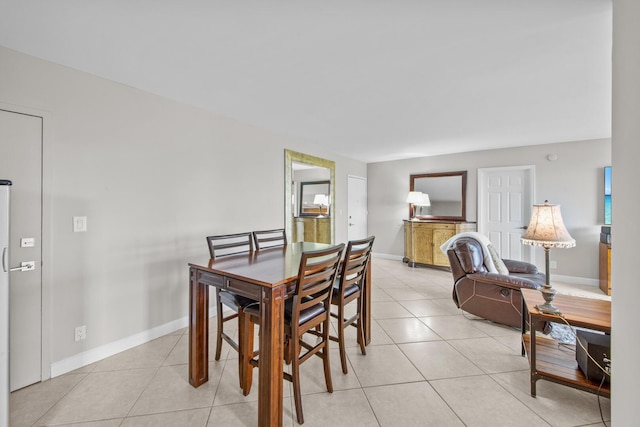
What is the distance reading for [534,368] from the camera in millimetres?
1783

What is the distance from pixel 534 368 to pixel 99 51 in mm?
3681

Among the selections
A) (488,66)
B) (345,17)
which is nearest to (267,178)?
(345,17)

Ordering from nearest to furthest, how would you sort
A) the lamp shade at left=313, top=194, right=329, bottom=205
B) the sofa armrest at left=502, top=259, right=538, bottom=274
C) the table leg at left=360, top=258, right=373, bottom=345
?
the table leg at left=360, top=258, right=373, bottom=345
the sofa armrest at left=502, top=259, right=538, bottom=274
the lamp shade at left=313, top=194, right=329, bottom=205

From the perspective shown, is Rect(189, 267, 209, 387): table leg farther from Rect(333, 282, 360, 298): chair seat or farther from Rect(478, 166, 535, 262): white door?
Rect(478, 166, 535, 262): white door

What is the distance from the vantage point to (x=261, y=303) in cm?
146

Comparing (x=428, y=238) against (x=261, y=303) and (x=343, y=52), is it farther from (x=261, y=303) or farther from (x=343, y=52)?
(x=261, y=303)

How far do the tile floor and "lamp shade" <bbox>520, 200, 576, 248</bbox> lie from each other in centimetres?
100

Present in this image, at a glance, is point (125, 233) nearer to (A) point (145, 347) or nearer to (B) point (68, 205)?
(B) point (68, 205)

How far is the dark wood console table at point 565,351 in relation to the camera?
5.35 feet

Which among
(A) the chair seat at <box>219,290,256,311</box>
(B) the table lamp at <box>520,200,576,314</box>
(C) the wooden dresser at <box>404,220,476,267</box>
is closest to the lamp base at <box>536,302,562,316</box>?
(B) the table lamp at <box>520,200,576,314</box>

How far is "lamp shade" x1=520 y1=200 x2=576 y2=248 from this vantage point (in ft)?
6.38

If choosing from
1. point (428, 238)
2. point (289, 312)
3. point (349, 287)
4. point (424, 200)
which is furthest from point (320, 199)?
point (289, 312)

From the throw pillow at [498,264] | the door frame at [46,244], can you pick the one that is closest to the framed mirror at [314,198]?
the throw pillow at [498,264]

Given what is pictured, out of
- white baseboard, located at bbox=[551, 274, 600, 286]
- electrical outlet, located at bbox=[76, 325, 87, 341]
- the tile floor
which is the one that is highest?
electrical outlet, located at bbox=[76, 325, 87, 341]
